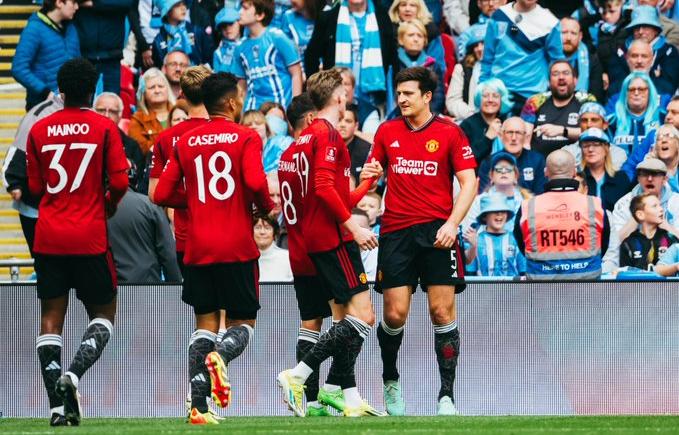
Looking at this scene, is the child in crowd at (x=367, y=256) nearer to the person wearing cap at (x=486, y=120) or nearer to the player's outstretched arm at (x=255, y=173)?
the person wearing cap at (x=486, y=120)

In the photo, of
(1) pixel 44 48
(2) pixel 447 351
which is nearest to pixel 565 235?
(2) pixel 447 351

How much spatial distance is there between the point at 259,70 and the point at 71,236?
24.3 ft

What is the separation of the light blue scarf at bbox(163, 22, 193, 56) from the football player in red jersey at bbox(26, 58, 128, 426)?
7826mm

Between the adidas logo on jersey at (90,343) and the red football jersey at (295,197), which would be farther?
the red football jersey at (295,197)

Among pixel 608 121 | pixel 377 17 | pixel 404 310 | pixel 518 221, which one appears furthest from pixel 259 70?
pixel 404 310

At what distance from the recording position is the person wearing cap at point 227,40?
704 inches

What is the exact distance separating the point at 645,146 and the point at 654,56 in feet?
4.50

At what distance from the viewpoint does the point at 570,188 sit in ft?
43.0

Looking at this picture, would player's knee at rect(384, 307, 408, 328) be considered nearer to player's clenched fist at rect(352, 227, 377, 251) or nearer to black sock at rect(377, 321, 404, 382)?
black sock at rect(377, 321, 404, 382)

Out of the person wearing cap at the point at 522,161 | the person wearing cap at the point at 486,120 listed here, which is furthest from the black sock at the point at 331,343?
the person wearing cap at the point at 486,120

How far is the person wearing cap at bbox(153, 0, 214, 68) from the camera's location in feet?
60.2

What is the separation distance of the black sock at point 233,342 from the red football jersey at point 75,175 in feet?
3.44

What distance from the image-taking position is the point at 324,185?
10.6 meters

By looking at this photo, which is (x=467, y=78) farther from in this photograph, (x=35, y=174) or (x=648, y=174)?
(x=35, y=174)
